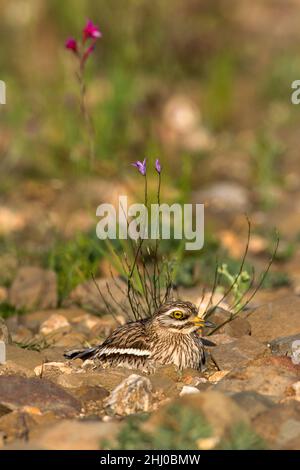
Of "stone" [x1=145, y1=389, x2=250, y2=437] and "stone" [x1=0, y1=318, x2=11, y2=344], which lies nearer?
"stone" [x1=145, y1=389, x2=250, y2=437]

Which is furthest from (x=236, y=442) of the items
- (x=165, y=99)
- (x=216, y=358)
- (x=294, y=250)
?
(x=165, y=99)

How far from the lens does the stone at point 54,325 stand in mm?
6961

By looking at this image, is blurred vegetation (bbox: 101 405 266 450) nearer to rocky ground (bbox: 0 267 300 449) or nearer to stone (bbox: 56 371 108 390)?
rocky ground (bbox: 0 267 300 449)

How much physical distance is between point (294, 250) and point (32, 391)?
15.4 feet

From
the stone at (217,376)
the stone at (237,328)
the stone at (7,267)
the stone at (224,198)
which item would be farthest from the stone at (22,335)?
the stone at (224,198)

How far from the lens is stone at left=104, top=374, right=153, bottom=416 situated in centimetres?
495

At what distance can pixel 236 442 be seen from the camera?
4.28 metres

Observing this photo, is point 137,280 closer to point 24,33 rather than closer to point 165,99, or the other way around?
point 165,99

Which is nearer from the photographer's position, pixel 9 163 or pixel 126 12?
pixel 9 163

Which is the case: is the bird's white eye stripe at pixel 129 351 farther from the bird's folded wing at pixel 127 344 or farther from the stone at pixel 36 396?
the stone at pixel 36 396

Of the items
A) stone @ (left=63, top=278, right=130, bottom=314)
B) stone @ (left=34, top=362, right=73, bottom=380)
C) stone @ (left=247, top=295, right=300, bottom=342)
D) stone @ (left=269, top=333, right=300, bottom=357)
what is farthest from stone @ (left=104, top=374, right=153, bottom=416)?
stone @ (left=63, top=278, right=130, bottom=314)

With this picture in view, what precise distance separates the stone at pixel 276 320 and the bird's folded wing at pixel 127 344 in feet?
2.72

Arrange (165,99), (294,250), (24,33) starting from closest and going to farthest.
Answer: (294,250), (165,99), (24,33)

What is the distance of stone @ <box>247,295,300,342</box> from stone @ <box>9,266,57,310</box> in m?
1.76
